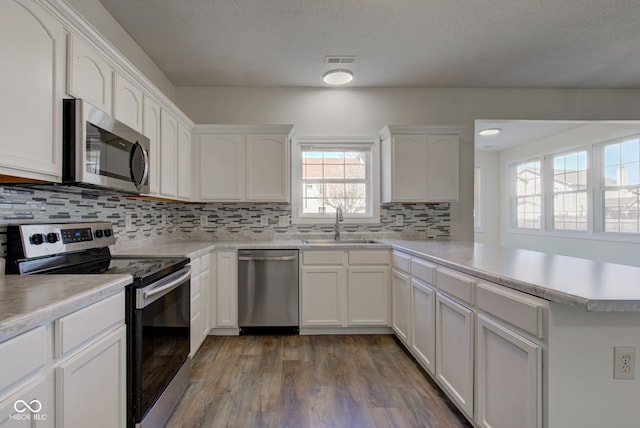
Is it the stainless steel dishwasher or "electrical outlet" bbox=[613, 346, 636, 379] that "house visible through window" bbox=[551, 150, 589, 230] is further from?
"electrical outlet" bbox=[613, 346, 636, 379]

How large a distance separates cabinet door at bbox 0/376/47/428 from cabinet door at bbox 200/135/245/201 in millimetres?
2497

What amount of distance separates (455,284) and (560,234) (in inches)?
193

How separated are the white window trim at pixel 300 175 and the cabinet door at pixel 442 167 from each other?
0.59 metres

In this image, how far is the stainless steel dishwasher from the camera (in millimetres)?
3061

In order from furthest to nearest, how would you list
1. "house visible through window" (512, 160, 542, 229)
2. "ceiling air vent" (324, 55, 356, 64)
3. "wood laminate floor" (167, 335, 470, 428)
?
"house visible through window" (512, 160, 542, 229) < "ceiling air vent" (324, 55, 356, 64) < "wood laminate floor" (167, 335, 470, 428)

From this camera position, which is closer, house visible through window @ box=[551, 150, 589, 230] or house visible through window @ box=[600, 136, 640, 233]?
house visible through window @ box=[600, 136, 640, 233]

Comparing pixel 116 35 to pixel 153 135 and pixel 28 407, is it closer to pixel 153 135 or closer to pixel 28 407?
pixel 153 135

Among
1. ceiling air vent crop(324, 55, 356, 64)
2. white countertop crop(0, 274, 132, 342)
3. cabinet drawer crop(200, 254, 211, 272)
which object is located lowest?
cabinet drawer crop(200, 254, 211, 272)

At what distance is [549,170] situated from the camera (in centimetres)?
579

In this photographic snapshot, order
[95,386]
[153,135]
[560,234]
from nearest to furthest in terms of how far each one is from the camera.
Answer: [95,386] < [153,135] < [560,234]

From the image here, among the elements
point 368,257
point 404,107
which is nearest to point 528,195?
point 404,107

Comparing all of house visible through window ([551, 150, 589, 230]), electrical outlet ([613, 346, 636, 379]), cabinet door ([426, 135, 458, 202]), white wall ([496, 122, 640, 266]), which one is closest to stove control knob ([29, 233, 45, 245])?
electrical outlet ([613, 346, 636, 379])

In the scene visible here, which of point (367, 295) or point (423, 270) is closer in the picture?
point (423, 270)

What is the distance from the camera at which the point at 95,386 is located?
1.21 meters
